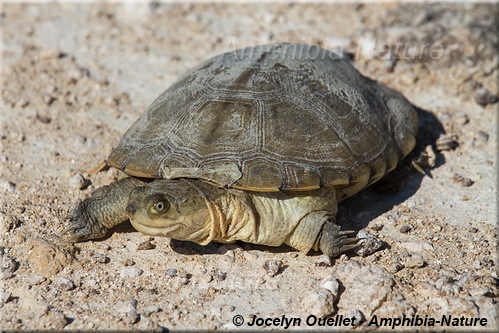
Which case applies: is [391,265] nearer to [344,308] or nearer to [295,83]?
[344,308]

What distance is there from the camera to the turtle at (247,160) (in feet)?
13.6

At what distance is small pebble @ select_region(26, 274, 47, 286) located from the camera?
411 centimetres

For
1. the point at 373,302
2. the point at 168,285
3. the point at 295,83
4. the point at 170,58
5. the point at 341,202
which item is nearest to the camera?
the point at 373,302

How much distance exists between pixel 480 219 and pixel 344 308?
166 centimetres

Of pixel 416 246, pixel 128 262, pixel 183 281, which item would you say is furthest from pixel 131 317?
pixel 416 246

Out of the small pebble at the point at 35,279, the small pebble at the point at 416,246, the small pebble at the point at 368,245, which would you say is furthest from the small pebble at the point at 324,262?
the small pebble at the point at 35,279

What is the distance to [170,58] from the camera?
7.11 meters

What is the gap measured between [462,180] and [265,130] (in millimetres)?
2059

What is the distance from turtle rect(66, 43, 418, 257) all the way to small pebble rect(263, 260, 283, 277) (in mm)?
180

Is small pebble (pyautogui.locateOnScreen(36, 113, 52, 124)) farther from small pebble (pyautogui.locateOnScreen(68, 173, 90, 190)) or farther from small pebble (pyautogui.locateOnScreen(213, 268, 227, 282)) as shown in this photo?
small pebble (pyautogui.locateOnScreen(213, 268, 227, 282))

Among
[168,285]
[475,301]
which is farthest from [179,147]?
[475,301]

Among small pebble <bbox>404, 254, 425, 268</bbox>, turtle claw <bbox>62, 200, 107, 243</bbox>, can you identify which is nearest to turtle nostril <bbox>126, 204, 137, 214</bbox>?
turtle claw <bbox>62, 200, 107, 243</bbox>

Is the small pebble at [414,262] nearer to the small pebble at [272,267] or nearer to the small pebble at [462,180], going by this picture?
the small pebble at [272,267]

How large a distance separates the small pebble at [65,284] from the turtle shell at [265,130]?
2.94 feet
